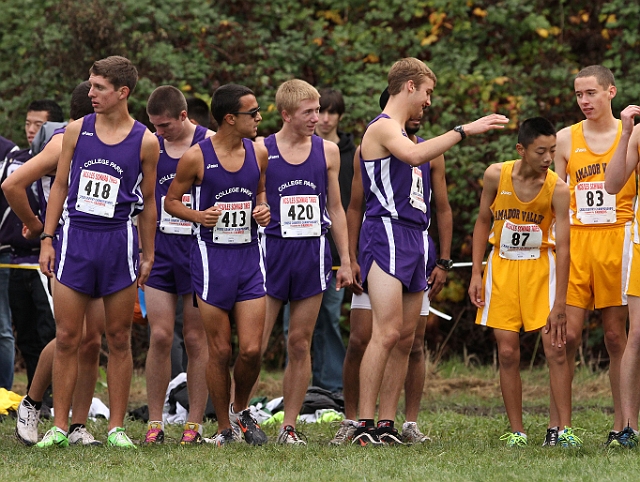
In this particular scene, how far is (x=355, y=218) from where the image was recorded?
820cm

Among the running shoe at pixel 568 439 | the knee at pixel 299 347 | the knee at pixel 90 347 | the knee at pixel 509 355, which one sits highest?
the knee at pixel 509 355

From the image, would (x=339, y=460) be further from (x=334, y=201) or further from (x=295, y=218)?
(x=334, y=201)

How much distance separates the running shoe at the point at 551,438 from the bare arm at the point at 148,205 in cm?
279

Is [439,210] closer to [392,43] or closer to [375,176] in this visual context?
[375,176]

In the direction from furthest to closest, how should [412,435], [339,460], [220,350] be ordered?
[412,435] < [220,350] < [339,460]

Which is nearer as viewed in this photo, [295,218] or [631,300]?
[631,300]

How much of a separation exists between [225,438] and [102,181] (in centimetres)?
185

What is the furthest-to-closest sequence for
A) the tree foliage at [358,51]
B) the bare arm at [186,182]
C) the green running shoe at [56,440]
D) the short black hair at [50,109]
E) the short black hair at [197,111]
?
1. the tree foliage at [358,51]
2. the short black hair at [50,109]
3. the short black hair at [197,111]
4. the bare arm at [186,182]
5. the green running shoe at [56,440]

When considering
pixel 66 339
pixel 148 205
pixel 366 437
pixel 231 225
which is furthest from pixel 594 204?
pixel 66 339

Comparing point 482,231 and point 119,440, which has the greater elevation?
point 482,231

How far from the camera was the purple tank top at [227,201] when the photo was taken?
7453mm

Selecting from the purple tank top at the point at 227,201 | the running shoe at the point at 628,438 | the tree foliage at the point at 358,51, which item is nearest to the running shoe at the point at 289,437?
the purple tank top at the point at 227,201

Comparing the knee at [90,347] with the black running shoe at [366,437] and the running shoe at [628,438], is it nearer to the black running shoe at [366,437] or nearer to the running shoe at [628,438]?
the black running shoe at [366,437]

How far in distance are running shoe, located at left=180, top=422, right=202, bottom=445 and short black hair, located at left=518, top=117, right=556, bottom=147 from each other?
113 inches
